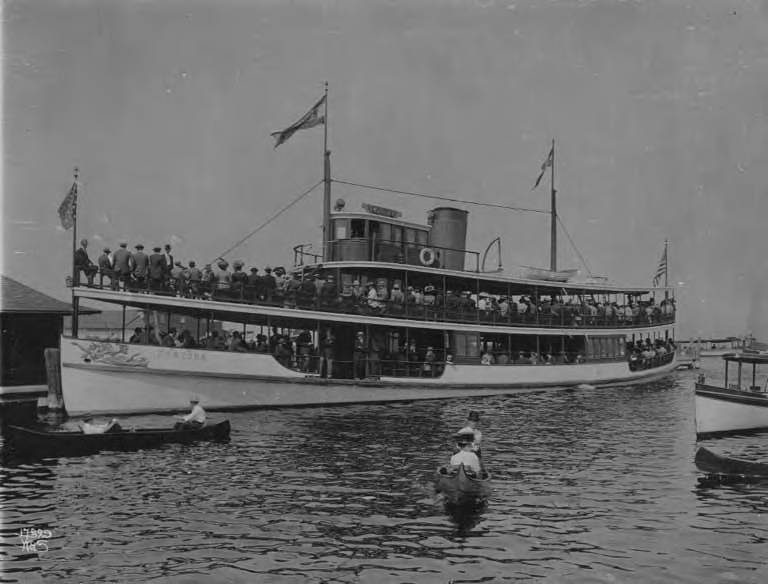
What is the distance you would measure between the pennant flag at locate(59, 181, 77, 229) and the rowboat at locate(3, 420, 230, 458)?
26.0 feet

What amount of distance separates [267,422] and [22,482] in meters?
8.97

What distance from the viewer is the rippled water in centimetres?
1027

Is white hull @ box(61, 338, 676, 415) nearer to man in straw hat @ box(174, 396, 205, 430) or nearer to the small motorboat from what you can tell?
man in straw hat @ box(174, 396, 205, 430)

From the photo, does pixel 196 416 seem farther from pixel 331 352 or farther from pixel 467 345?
pixel 467 345

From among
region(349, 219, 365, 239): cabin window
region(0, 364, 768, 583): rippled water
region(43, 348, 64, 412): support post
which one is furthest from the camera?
region(349, 219, 365, 239): cabin window

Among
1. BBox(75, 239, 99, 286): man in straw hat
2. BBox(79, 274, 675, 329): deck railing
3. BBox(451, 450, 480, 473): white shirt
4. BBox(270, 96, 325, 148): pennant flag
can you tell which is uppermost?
BBox(270, 96, 325, 148): pennant flag

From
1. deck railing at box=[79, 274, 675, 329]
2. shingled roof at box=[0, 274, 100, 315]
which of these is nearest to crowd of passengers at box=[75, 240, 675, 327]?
deck railing at box=[79, 274, 675, 329]

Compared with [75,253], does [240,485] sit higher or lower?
lower

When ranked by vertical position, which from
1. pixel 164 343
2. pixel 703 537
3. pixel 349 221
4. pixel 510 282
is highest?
pixel 349 221

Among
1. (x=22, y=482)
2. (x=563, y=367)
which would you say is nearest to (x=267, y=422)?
(x=22, y=482)

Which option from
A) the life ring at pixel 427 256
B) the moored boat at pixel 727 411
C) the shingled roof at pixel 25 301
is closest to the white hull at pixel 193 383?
the life ring at pixel 427 256

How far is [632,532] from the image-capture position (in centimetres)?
1202

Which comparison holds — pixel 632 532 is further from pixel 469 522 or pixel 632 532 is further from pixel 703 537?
pixel 469 522

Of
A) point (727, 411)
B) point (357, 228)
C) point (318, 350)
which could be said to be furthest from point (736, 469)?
point (357, 228)
